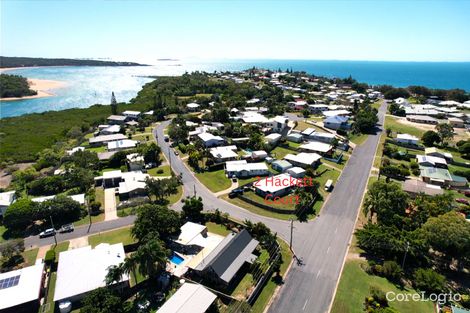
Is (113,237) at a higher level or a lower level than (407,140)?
lower

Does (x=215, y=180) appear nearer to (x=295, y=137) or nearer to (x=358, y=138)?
(x=295, y=137)

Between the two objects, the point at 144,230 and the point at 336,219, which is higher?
the point at 144,230

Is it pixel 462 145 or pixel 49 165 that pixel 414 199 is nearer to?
pixel 462 145

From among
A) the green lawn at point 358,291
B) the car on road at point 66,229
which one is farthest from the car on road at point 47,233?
the green lawn at point 358,291

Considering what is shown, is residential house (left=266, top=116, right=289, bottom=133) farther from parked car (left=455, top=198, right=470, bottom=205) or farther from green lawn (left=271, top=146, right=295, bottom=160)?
parked car (left=455, top=198, right=470, bottom=205)

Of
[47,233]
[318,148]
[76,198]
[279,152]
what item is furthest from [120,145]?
[318,148]

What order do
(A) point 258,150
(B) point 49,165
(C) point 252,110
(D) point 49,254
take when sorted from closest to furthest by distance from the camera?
(D) point 49,254 < (B) point 49,165 < (A) point 258,150 < (C) point 252,110

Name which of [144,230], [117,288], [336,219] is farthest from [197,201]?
[336,219]
